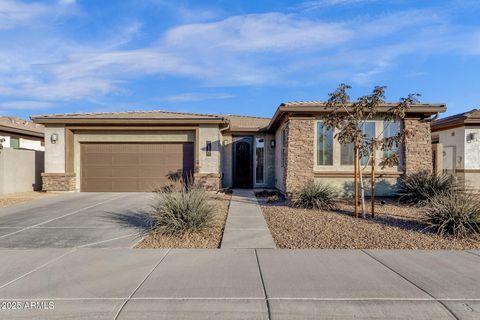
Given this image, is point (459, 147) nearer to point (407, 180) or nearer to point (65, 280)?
point (407, 180)

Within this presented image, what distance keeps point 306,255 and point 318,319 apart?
2232 millimetres

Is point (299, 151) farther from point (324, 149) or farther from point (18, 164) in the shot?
point (18, 164)

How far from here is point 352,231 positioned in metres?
7.29

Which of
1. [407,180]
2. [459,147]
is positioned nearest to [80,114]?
[407,180]

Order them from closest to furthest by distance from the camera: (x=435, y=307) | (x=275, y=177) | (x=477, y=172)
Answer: (x=435, y=307) → (x=477, y=172) → (x=275, y=177)

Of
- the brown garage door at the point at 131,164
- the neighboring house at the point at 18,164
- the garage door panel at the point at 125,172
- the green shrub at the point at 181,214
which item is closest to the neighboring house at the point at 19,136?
the neighboring house at the point at 18,164

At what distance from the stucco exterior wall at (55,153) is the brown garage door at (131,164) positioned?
36.9 inches

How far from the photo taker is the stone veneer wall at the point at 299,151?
1250 centimetres

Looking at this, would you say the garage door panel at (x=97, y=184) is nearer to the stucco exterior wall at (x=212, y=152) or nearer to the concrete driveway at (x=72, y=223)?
the concrete driveway at (x=72, y=223)

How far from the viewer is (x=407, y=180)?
39.1 feet

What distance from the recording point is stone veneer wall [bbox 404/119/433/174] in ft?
41.1

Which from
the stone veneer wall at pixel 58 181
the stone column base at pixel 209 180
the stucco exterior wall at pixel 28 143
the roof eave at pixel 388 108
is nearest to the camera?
the roof eave at pixel 388 108

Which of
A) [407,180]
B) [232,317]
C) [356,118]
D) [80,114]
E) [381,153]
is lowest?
[232,317]

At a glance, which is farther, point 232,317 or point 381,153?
point 381,153
